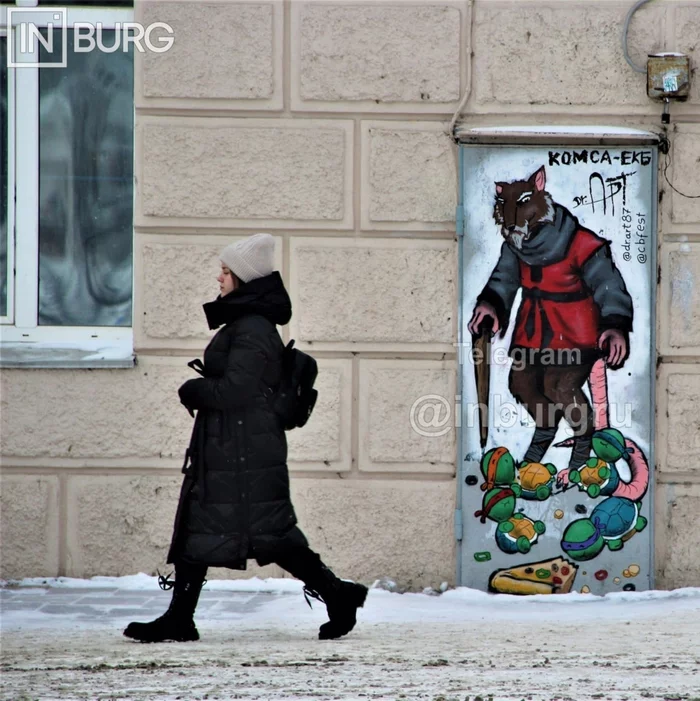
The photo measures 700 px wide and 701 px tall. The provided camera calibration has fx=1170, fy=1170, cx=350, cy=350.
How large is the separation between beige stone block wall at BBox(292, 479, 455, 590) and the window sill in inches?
48.5

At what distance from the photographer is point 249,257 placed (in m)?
4.78

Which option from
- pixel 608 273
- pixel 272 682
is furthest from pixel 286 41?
pixel 272 682

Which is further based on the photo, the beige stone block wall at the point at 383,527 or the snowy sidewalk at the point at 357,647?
the beige stone block wall at the point at 383,527

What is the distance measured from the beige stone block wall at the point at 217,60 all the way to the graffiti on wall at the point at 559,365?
1.22 meters

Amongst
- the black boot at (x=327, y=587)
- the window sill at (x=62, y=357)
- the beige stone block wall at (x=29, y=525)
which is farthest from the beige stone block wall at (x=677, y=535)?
the beige stone block wall at (x=29, y=525)

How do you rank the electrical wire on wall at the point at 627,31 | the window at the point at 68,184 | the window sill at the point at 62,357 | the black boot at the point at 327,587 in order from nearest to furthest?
the black boot at the point at 327,587 → the electrical wire on wall at the point at 627,31 → the window sill at the point at 62,357 → the window at the point at 68,184

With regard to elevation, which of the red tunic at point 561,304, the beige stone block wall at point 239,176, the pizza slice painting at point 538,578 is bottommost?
the pizza slice painting at point 538,578

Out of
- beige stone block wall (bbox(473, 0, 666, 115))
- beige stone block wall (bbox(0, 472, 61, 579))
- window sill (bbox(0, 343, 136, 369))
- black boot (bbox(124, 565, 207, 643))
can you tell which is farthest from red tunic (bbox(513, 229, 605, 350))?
beige stone block wall (bbox(0, 472, 61, 579))

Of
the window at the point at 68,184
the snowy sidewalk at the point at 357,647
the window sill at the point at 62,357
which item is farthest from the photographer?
the window at the point at 68,184

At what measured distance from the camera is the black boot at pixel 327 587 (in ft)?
15.6

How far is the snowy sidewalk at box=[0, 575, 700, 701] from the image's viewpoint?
394 cm

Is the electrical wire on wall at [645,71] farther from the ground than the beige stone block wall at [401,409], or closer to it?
farther from the ground

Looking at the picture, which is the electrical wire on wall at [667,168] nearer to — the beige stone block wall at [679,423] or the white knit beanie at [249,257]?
the beige stone block wall at [679,423]

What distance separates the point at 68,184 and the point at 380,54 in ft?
6.21
